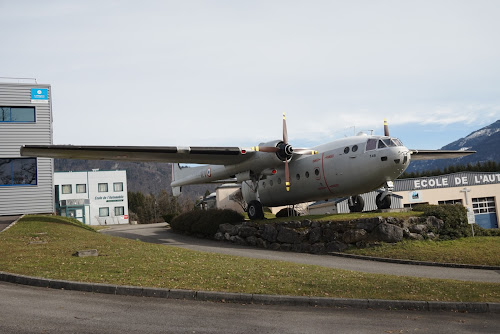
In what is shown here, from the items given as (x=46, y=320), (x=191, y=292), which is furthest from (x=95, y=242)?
(x=46, y=320)

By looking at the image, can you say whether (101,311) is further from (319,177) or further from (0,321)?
(319,177)

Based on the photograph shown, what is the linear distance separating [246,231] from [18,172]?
16341 millimetres

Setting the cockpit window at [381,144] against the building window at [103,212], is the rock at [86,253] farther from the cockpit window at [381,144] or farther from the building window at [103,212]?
the building window at [103,212]

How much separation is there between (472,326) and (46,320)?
7.60 metres

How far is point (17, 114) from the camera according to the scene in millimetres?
30047

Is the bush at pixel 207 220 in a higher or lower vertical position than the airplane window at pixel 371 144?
lower

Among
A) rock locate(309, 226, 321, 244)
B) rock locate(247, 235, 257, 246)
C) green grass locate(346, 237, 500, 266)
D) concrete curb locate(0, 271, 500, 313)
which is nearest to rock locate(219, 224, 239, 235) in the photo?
rock locate(247, 235, 257, 246)

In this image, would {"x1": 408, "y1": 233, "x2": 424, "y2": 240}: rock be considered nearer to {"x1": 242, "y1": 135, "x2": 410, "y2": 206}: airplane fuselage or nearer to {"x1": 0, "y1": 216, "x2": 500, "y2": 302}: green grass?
{"x1": 242, "y1": 135, "x2": 410, "y2": 206}: airplane fuselage

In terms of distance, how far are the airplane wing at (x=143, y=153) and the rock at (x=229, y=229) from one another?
4013mm

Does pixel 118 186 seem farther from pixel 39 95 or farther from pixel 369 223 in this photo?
pixel 369 223

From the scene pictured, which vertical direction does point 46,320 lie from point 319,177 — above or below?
below

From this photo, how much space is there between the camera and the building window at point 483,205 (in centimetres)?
5669

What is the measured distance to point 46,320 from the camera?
741 cm

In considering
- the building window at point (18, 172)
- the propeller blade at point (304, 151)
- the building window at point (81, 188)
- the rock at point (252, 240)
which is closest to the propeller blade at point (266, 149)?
the propeller blade at point (304, 151)
